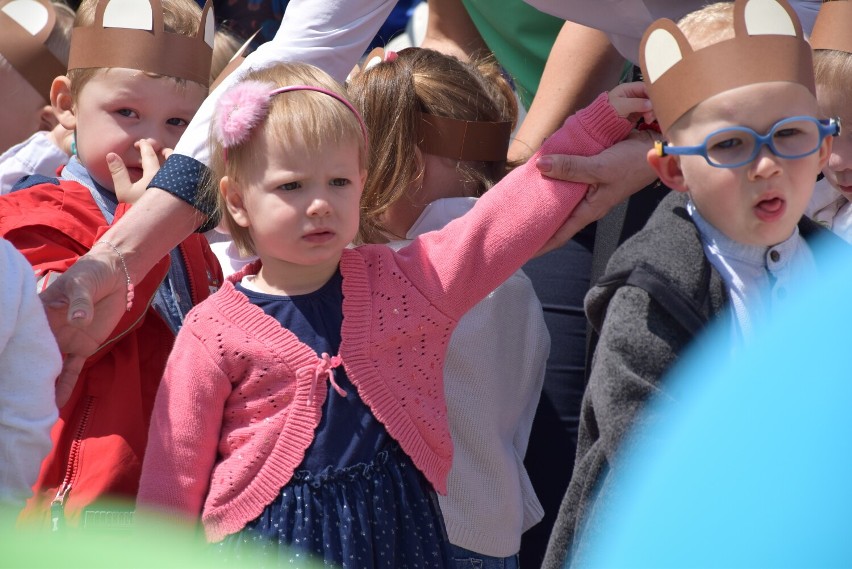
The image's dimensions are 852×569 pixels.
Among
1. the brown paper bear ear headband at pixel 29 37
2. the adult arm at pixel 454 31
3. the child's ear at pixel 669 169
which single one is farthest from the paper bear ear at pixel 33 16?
the child's ear at pixel 669 169

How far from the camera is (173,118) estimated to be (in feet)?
11.1

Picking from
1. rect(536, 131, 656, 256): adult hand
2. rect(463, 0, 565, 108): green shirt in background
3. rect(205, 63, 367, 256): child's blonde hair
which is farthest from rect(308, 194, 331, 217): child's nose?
rect(463, 0, 565, 108): green shirt in background

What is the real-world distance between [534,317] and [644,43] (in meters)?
0.91

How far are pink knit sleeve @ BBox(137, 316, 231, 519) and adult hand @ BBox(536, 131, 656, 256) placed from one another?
32.4 inches

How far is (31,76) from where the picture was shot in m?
3.88

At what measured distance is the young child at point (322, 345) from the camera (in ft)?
8.22

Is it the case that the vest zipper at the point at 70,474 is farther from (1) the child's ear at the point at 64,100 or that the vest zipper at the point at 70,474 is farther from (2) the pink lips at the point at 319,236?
(1) the child's ear at the point at 64,100

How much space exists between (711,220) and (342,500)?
3.02 feet

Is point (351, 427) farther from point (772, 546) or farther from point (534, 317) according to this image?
point (772, 546)

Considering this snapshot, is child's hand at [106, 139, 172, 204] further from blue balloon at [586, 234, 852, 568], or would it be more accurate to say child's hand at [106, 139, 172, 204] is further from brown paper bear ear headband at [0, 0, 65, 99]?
blue balloon at [586, 234, 852, 568]

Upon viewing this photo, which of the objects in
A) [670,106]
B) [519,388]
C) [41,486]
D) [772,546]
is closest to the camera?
[772,546]

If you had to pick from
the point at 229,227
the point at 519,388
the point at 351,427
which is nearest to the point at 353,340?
the point at 351,427

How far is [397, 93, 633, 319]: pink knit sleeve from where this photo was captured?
265 cm

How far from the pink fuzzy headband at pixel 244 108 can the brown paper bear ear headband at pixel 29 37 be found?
1.36 metres
